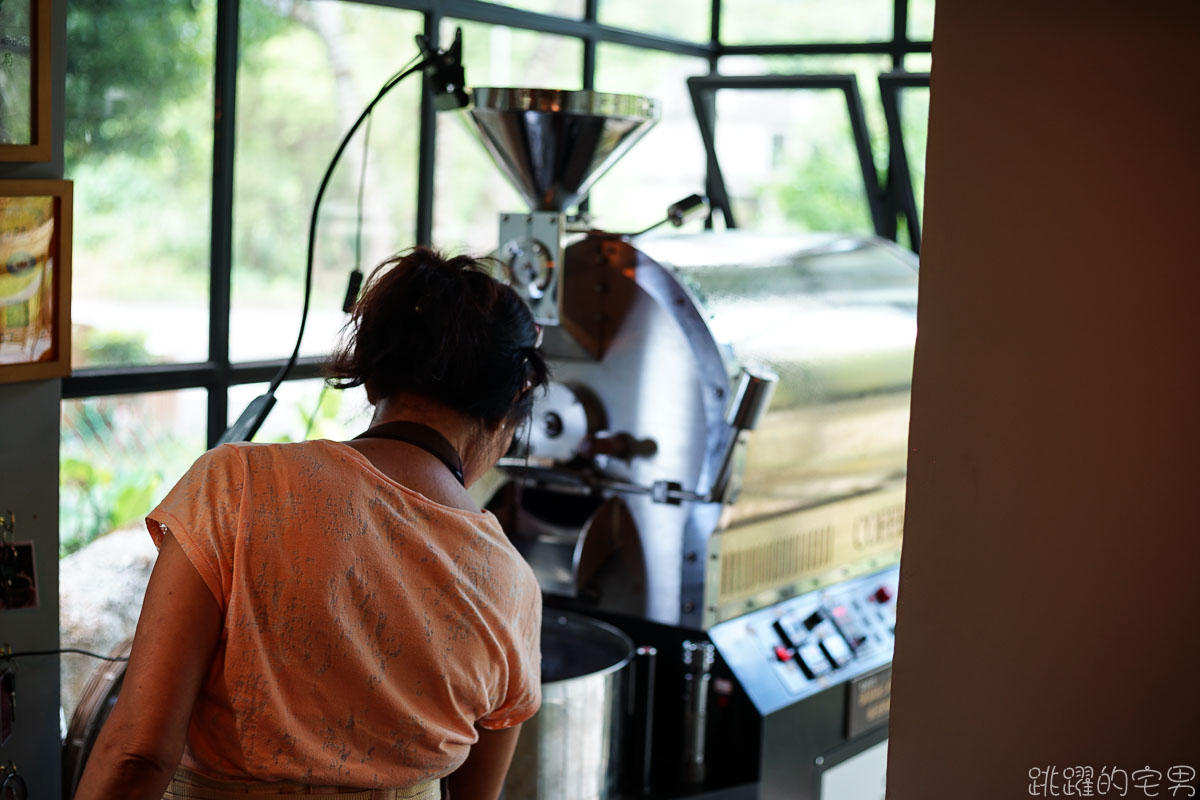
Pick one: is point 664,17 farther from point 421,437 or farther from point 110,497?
point 421,437

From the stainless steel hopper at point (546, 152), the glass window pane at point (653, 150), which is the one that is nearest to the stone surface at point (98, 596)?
Answer: the stainless steel hopper at point (546, 152)

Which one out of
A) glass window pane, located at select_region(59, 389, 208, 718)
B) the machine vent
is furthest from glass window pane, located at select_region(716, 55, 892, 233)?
glass window pane, located at select_region(59, 389, 208, 718)

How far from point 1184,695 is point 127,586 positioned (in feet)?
8.22

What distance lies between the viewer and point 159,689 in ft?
4.40

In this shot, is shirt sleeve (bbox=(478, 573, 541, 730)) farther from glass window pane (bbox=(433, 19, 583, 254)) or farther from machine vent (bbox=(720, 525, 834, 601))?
glass window pane (bbox=(433, 19, 583, 254))

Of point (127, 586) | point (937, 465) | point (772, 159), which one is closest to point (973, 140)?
point (937, 465)

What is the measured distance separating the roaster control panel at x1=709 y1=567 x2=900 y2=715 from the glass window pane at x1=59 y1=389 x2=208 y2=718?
1.35 m

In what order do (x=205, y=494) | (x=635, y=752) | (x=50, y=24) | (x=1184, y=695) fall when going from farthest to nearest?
(x=635, y=752) → (x=50, y=24) → (x=205, y=494) → (x=1184, y=695)

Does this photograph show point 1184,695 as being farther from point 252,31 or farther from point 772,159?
point 772,159

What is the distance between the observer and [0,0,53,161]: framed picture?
188cm

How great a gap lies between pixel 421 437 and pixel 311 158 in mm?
1991

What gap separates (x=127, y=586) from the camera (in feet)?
9.64

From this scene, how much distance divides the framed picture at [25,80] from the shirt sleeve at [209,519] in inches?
30.7

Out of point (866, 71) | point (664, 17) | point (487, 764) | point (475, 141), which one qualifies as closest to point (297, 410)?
point (475, 141)
